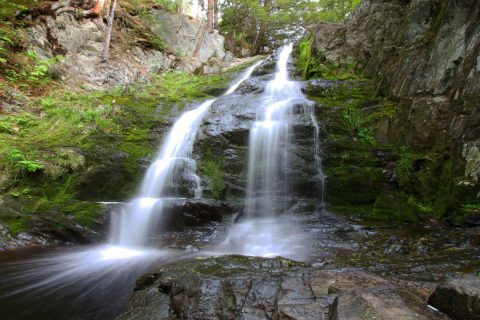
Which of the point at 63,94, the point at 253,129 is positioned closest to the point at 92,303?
the point at 253,129

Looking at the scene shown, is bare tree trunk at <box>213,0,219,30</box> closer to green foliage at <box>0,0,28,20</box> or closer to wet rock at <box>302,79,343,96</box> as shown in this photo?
green foliage at <box>0,0,28,20</box>

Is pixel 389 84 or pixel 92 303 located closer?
pixel 92 303

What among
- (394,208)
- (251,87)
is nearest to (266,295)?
(394,208)

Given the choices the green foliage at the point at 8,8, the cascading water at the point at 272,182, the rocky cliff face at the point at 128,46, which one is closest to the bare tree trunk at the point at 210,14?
the rocky cliff face at the point at 128,46

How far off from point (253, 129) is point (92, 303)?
20.2 feet

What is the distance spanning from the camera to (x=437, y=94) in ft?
26.1

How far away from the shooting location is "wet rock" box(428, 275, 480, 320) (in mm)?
2744

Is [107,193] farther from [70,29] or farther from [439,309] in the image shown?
[70,29]

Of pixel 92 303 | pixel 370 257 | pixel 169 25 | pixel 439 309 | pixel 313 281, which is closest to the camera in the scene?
pixel 439 309

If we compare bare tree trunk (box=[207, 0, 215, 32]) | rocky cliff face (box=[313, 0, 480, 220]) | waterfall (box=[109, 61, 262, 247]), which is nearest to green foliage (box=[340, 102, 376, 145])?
rocky cliff face (box=[313, 0, 480, 220])

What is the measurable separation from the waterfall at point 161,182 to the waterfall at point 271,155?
142cm

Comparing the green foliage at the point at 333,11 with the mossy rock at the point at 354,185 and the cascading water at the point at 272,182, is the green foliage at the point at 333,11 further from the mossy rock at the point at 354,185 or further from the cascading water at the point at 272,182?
the mossy rock at the point at 354,185

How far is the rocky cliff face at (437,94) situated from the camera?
22.6 feet

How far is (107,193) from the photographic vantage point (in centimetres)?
791
